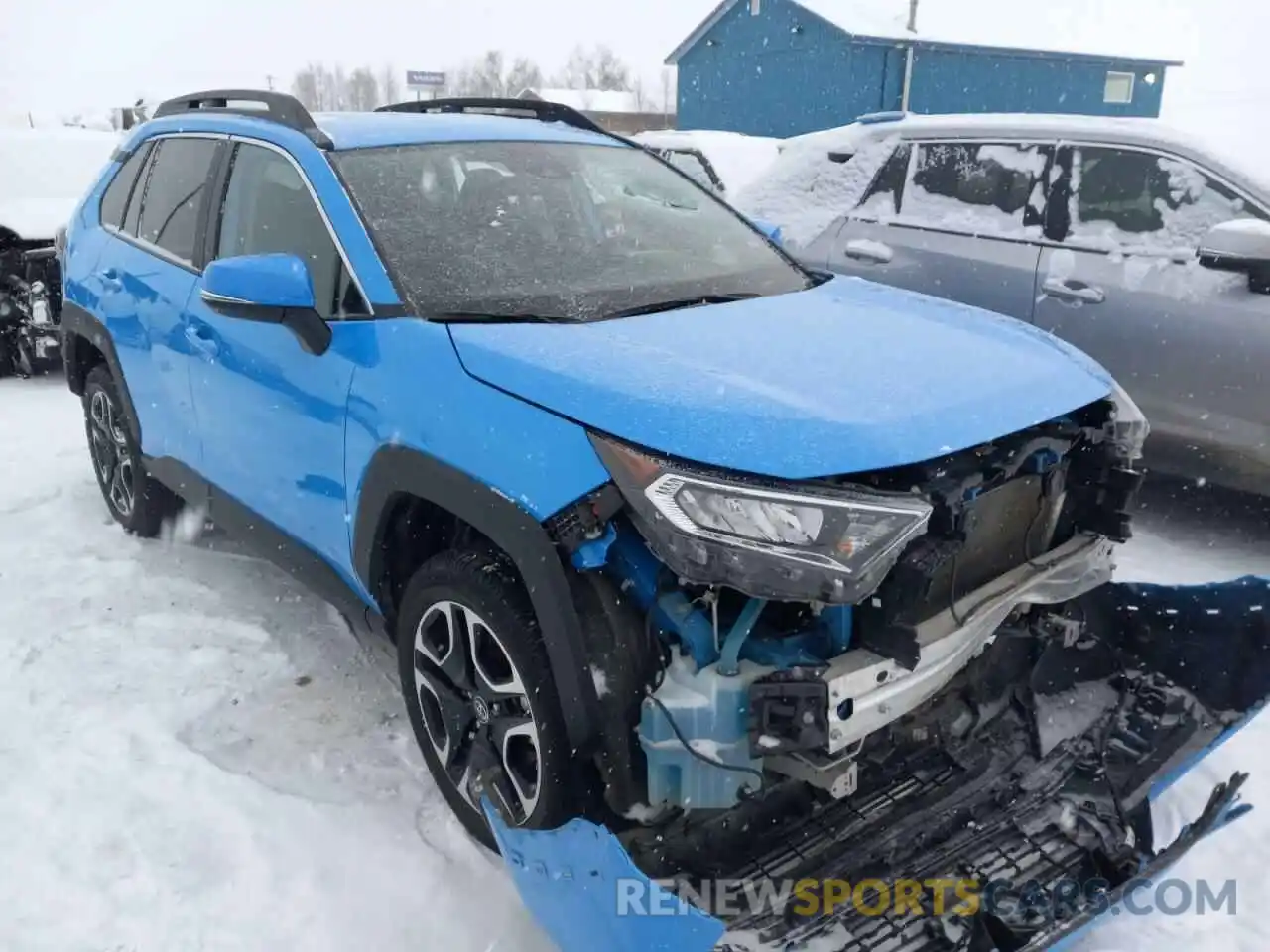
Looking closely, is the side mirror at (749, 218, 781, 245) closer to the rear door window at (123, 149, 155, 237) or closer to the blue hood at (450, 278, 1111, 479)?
the blue hood at (450, 278, 1111, 479)

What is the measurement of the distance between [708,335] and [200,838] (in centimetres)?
191

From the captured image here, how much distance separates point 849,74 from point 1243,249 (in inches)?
971

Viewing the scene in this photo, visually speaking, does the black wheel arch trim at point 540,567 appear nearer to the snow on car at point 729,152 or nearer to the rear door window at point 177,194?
the rear door window at point 177,194

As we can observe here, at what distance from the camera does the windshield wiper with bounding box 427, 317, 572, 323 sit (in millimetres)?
2625

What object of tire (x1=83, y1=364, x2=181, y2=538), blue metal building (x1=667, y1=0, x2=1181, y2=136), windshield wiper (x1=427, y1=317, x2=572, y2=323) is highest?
blue metal building (x1=667, y1=0, x2=1181, y2=136)

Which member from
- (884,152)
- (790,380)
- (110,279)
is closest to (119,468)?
(110,279)

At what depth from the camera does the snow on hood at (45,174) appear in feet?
25.6

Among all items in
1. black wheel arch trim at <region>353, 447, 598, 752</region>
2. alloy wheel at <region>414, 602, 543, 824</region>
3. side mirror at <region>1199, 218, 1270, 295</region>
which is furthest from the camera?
side mirror at <region>1199, 218, 1270, 295</region>

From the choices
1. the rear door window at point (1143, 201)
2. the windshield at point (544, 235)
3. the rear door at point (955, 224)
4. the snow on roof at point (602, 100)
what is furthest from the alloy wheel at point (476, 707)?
the snow on roof at point (602, 100)

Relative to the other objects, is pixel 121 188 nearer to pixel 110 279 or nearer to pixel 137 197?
pixel 137 197

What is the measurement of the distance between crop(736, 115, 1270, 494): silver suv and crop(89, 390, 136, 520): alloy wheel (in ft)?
12.3

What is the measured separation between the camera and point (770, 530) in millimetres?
2027

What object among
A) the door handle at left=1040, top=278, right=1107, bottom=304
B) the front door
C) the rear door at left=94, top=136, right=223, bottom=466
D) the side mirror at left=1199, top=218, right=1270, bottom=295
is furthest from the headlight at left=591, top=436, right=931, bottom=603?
the door handle at left=1040, top=278, right=1107, bottom=304

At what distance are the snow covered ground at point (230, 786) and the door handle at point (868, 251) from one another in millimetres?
2076
